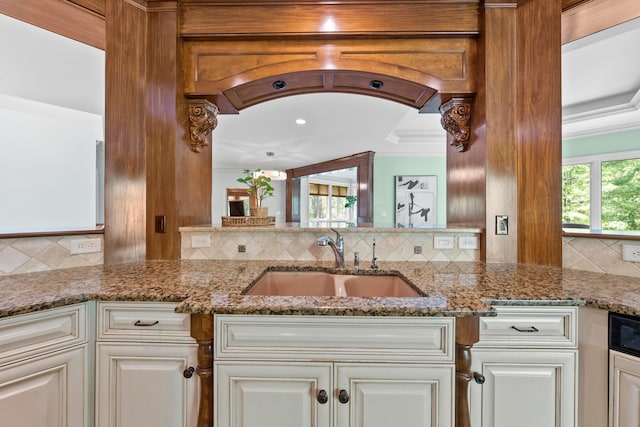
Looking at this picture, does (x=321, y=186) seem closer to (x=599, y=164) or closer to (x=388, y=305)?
(x=599, y=164)

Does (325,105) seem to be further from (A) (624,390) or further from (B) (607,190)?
(B) (607,190)

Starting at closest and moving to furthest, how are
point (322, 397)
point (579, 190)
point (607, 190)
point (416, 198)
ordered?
point (322, 397)
point (579, 190)
point (607, 190)
point (416, 198)

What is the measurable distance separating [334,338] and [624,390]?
1033 mm

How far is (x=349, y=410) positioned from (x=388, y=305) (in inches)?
15.5

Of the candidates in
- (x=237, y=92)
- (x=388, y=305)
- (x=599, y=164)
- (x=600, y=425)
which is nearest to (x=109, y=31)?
(x=237, y=92)

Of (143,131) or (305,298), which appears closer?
(305,298)

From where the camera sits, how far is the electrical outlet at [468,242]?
1712 mm

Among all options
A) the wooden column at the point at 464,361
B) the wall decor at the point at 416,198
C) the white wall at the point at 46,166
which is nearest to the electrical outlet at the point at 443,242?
the wooden column at the point at 464,361

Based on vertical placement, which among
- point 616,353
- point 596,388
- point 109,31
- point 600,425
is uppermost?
point 109,31

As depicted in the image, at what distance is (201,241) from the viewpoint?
1.78m

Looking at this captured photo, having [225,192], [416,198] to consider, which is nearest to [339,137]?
[416,198]

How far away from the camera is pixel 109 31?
1644 millimetres

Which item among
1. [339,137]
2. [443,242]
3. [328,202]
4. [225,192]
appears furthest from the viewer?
[328,202]

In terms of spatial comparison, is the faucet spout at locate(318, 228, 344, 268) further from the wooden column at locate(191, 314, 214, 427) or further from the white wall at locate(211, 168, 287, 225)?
the white wall at locate(211, 168, 287, 225)
